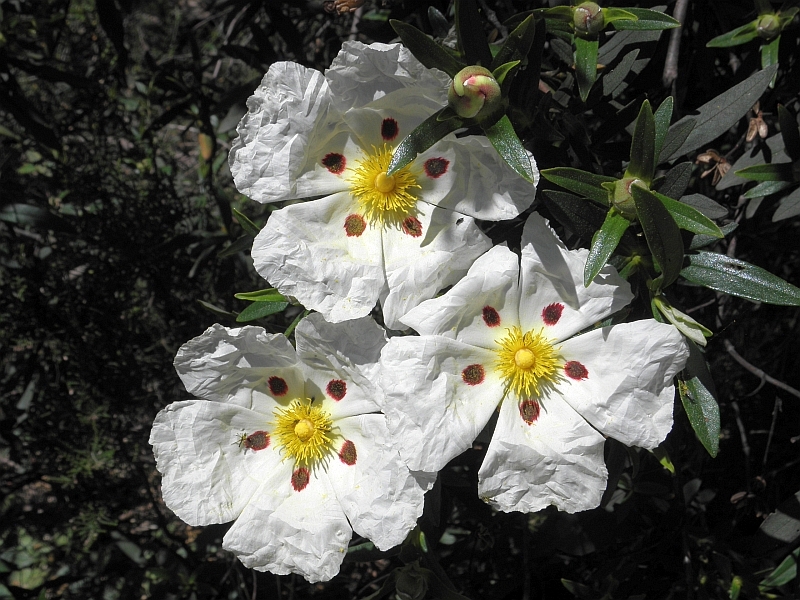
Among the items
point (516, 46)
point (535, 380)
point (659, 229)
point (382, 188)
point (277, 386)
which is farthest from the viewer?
point (277, 386)

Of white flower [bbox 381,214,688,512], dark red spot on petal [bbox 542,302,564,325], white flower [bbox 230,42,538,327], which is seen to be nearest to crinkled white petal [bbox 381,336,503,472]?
white flower [bbox 381,214,688,512]

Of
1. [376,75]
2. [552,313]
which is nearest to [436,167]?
[376,75]

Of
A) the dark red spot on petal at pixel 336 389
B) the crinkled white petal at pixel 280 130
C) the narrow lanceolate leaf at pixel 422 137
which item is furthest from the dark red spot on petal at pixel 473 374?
the crinkled white petal at pixel 280 130

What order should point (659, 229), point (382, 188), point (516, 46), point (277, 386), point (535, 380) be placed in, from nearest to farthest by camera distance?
1. point (659, 229)
2. point (516, 46)
3. point (535, 380)
4. point (382, 188)
5. point (277, 386)

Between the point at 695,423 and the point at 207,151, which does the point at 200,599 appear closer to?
the point at 207,151

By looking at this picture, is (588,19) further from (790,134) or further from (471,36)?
(790,134)

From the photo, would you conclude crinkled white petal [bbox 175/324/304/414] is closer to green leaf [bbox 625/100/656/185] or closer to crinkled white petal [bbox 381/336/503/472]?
crinkled white petal [bbox 381/336/503/472]

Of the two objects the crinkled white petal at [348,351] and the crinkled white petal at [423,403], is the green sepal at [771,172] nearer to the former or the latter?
the crinkled white petal at [423,403]
